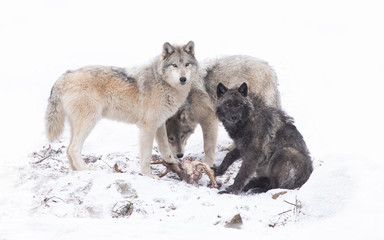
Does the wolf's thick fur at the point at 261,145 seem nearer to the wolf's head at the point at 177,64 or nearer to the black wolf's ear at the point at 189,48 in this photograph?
the wolf's head at the point at 177,64

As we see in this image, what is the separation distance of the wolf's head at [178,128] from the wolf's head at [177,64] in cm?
111

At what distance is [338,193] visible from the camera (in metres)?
4.69

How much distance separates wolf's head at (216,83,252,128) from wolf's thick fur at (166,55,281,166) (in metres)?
1.25

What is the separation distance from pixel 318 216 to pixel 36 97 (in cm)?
1016

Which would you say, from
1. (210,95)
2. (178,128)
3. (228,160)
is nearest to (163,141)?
(178,128)

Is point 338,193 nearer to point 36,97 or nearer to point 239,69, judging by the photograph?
point 239,69

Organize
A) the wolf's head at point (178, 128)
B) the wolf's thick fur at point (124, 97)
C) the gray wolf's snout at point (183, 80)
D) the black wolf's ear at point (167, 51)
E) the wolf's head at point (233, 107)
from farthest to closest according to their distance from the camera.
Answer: the wolf's head at point (178, 128) → the black wolf's ear at point (167, 51) → the gray wolf's snout at point (183, 80) → the wolf's thick fur at point (124, 97) → the wolf's head at point (233, 107)

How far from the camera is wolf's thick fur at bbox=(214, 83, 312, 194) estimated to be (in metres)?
7.09

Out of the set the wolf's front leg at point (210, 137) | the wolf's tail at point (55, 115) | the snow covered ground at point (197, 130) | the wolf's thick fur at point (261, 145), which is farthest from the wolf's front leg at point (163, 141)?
the wolf's tail at point (55, 115)

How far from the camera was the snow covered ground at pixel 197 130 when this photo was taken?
449 cm

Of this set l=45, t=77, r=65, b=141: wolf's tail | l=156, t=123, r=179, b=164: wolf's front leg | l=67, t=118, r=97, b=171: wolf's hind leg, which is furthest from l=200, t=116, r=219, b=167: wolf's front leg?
l=45, t=77, r=65, b=141: wolf's tail

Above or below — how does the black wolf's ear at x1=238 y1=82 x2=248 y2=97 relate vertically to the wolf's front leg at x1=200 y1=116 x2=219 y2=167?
above

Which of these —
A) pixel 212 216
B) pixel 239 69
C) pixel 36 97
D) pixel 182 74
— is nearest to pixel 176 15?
pixel 36 97

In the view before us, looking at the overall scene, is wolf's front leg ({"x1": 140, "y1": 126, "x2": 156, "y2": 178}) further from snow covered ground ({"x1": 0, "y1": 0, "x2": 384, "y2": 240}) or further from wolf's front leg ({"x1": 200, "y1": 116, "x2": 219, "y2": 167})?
wolf's front leg ({"x1": 200, "y1": 116, "x2": 219, "y2": 167})
